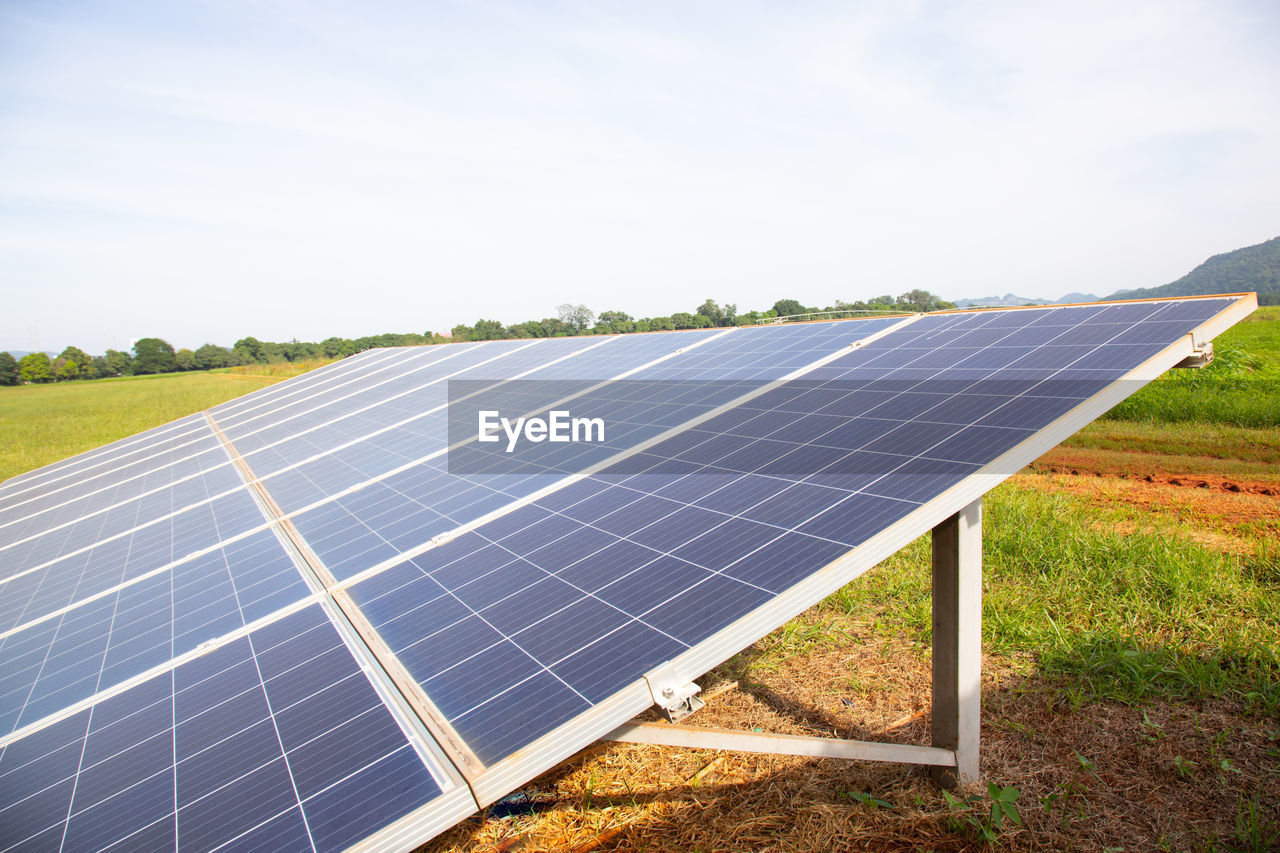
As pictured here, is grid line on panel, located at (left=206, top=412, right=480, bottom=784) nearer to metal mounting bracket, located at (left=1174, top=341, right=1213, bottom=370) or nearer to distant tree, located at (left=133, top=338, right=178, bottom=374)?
metal mounting bracket, located at (left=1174, top=341, right=1213, bottom=370)

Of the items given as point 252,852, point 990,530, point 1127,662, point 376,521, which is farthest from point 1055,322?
point 252,852

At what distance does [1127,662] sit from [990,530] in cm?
328

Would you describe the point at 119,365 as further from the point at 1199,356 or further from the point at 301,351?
the point at 1199,356

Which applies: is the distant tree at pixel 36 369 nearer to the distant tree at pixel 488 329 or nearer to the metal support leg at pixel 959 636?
the distant tree at pixel 488 329

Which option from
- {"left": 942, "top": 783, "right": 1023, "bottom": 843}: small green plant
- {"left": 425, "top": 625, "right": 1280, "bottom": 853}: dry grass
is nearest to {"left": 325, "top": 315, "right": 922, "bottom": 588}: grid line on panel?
{"left": 425, "top": 625, "right": 1280, "bottom": 853}: dry grass

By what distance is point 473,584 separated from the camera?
4188mm

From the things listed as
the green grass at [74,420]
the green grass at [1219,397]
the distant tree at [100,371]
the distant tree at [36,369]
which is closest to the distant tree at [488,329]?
the green grass at [74,420]

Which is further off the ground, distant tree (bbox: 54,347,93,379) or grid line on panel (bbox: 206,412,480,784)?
distant tree (bbox: 54,347,93,379)

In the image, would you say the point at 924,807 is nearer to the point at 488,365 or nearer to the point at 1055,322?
the point at 1055,322

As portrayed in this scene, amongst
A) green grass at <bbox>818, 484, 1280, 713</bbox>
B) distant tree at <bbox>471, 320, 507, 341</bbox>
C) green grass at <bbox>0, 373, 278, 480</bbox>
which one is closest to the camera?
green grass at <bbox>818, 484, 1280, 713</bbox>

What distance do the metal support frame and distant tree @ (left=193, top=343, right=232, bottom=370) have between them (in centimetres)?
13783

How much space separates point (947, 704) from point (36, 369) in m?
163

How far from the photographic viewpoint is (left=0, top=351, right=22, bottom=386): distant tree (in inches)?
4235
